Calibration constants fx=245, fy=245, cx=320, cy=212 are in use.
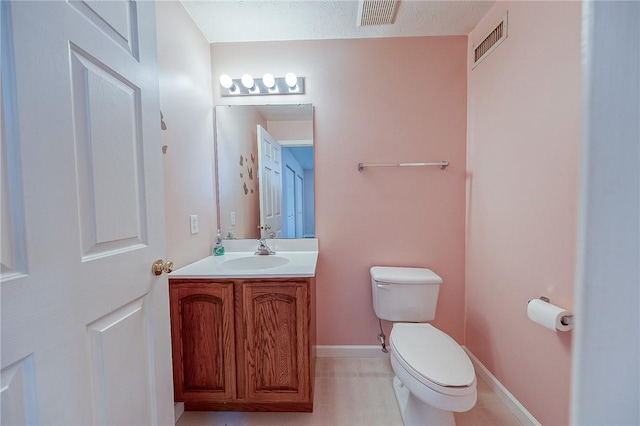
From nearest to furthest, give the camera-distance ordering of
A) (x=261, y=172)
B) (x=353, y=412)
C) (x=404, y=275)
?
(x=353, y=412) → (x=404, y=275) → (x=261, y=172)

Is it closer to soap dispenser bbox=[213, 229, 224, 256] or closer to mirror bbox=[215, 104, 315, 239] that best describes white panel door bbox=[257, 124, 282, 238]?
mirror bbox=[215, 104, 315, 239]

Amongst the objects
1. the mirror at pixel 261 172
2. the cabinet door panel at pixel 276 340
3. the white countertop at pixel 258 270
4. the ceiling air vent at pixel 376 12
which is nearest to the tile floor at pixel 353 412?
the cabinet door panel at pixel 276 340

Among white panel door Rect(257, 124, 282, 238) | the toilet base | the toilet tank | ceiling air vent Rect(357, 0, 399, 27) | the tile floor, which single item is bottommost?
Answer: the tile floor

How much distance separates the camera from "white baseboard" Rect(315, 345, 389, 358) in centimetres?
188

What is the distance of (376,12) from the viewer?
58.8 inches

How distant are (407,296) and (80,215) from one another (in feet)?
5.36

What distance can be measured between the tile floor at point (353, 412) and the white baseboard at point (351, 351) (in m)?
0.21

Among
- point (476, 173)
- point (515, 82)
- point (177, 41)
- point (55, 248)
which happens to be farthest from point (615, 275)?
point (177, 41)

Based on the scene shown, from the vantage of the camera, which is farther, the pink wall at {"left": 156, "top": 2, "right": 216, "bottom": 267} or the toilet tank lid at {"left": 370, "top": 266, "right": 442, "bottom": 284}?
the toilet tank lid at {"left": 370, "top": 266, "right": 442, "bottom": 284}

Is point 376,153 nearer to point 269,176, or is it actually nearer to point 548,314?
point 269,176

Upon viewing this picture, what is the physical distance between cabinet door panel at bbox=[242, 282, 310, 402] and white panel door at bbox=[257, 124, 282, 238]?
0.69 m

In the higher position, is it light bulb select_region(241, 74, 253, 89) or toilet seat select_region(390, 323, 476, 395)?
light bulb select_region(241, 74, 253, 89)

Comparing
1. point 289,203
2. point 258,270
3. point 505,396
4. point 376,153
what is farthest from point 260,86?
point 505,396

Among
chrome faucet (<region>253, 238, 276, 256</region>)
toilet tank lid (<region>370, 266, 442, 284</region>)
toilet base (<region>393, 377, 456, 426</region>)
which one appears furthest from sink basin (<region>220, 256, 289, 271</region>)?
toilet base (<region>393, 377, 456, 426</region>)
